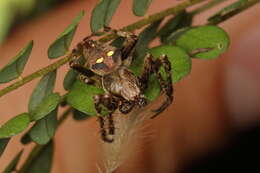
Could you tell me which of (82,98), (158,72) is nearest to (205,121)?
(158,72)

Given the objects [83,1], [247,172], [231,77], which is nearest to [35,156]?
[247,172]

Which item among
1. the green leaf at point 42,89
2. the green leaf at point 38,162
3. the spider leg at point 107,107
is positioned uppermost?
the green leaf at point 42,89

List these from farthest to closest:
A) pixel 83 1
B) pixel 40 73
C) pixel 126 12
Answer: pixel 83 1 → pixel 126 12 → pixel 40 73

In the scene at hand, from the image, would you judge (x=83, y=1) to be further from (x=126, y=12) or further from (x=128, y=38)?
(x=128, y=38)

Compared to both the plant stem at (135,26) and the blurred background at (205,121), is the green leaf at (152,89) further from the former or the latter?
the blurred background at (205,121)

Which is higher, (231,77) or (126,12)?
(126,12)

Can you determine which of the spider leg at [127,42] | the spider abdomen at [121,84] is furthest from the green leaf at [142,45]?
the spider abdomen at [121,84]

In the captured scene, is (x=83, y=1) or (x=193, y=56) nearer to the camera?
(x=193, y=56)
